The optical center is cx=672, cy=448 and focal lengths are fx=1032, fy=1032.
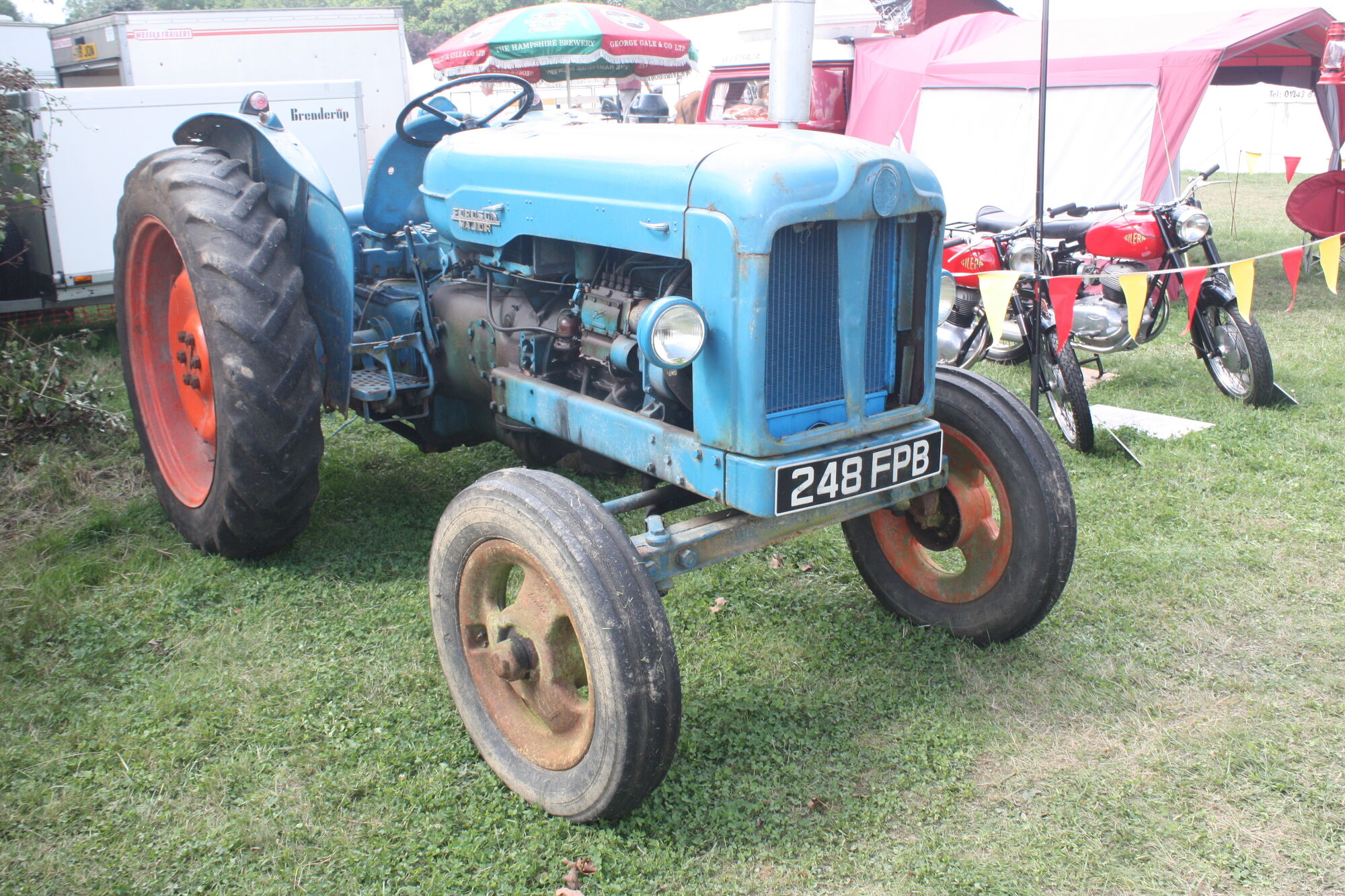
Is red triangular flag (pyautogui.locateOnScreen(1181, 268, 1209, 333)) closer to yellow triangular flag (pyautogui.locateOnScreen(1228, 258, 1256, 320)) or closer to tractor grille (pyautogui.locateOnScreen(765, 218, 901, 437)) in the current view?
yellow triangular flag (pyautogui.locateOnScreen(1228, 258, 1256, 320))

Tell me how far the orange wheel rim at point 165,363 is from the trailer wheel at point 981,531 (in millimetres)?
2413

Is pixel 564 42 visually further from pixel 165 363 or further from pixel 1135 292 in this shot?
pixel 165 363

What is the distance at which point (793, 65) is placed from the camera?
5188 mm

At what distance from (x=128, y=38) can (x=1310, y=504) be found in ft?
33.8

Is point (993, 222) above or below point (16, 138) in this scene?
below

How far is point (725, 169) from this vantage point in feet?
7.86

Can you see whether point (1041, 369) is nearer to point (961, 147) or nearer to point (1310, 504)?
point (1310, 504)

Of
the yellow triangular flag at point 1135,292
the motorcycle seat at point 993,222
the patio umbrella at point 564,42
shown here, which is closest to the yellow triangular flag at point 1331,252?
the yellow triangular flag at point 1135,292

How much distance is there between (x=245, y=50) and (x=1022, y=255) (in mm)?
8459

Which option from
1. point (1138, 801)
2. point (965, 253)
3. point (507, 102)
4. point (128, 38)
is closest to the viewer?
point (1138, 801)

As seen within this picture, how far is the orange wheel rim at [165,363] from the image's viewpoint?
373cm

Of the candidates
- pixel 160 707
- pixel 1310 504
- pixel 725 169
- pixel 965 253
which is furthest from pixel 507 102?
pixel 1310 504

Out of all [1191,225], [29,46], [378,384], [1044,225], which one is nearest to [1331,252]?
[1191,225]

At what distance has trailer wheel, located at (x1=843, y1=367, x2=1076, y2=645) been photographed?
2.93 m
